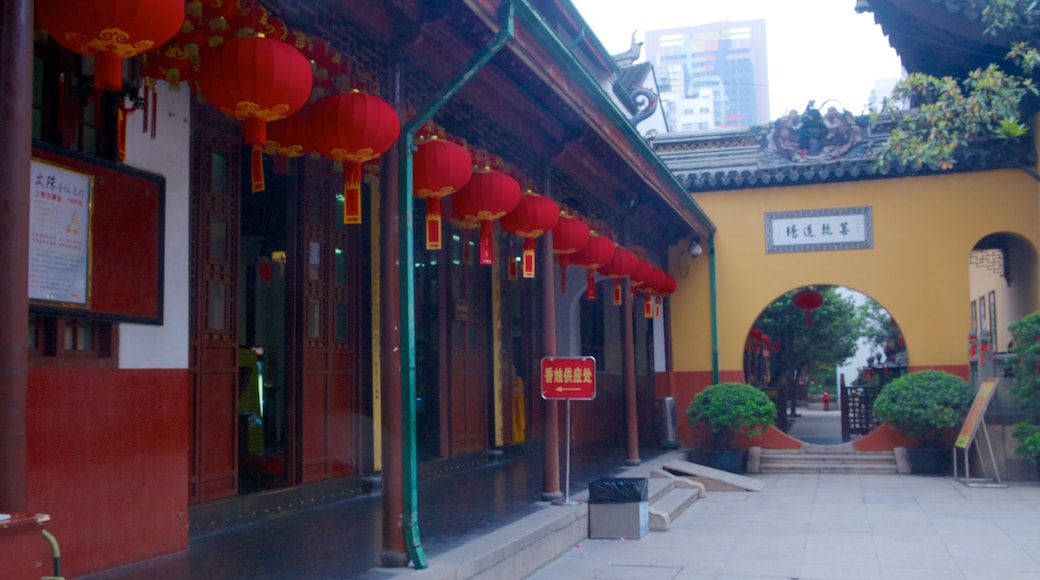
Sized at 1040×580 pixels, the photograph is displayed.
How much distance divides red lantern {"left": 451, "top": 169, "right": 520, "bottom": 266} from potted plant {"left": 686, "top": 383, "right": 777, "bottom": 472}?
23.8 feet

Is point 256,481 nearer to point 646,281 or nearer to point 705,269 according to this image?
point 646,281

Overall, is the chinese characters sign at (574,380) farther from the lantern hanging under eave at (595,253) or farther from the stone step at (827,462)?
the stone step at (827,462)

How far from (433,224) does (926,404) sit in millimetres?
9000

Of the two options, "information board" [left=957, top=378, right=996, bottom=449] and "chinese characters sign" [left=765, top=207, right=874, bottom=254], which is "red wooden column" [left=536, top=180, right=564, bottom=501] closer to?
"information board" [left=957, top=378, right=996, bottom=449]

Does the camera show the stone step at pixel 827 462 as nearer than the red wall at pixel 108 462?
No

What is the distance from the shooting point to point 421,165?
19.0 ft

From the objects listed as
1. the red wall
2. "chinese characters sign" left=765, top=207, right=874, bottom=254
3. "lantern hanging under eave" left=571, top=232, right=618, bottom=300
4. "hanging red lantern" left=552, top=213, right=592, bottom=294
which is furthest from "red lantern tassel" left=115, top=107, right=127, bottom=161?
"chinese characters sign" left=765, top=207, right=874, bottom=254

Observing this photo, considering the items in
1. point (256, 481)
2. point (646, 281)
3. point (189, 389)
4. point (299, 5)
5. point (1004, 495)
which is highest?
point (299, 5)

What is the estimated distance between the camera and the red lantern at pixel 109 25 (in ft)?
11.1

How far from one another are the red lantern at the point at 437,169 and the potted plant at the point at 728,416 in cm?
812

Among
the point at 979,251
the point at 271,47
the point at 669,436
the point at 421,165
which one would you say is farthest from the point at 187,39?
the point at 979,251

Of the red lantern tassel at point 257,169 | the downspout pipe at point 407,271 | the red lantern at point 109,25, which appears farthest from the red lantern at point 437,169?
the red lantern at point 109,25

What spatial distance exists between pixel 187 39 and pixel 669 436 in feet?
37.2

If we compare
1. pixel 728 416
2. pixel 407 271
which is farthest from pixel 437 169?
pixel 728 416
